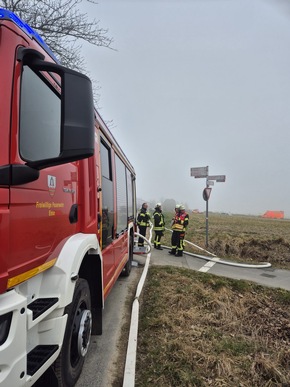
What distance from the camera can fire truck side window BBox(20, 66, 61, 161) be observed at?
1.85m

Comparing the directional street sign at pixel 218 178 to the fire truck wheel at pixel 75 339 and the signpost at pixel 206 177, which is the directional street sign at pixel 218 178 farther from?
the fire truck wheel at pixel 75 339

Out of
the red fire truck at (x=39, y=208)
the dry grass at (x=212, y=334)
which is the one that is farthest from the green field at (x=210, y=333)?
the red fire truck at (x=39, y=208)

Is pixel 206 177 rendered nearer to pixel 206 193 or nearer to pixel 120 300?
pixel 206 193

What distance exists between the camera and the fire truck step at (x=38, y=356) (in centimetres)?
183

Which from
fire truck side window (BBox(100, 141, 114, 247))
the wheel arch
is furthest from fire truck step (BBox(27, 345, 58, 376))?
fire truck side window (BBox(100, 141, 114, 247))

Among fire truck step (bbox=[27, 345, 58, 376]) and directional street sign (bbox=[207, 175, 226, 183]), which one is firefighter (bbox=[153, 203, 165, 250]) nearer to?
directional street sign (bbox=[207, 175, 226, 183])

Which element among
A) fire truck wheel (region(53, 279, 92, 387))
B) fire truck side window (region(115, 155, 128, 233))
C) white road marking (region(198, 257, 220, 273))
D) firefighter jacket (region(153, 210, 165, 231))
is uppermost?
fire truck side window (region(115, 155, 128, 233))

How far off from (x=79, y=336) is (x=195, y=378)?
4.07ft

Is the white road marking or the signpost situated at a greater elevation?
the signpost

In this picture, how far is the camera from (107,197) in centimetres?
413

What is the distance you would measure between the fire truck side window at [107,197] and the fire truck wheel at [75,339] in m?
1.04

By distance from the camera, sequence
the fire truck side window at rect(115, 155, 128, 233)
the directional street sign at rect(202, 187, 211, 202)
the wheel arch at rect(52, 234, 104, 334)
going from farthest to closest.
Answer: the directional street sign at rect(202, 187, 211, 202) → the fire truck side window at rect(115, 155, 128, 233) → the wheel arch at rect(52, 234, 104, 334)

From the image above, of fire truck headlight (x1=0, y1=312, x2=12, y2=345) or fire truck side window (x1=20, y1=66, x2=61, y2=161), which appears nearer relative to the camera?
fire truck headlight (x1=0, y1=312, x2=12, y2=345)

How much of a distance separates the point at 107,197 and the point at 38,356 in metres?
2.39
